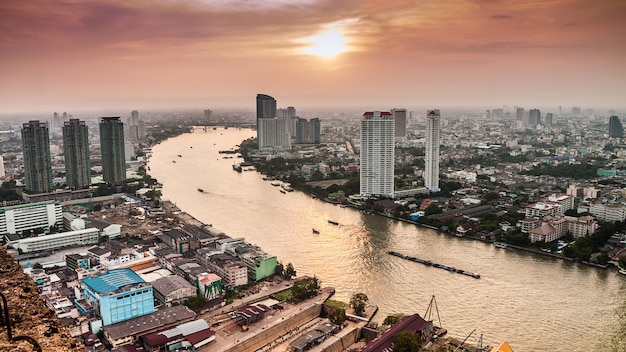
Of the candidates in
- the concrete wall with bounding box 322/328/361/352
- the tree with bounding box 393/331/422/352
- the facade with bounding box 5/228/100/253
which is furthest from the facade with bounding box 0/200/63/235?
the tree with bounding box 393/331/422/352

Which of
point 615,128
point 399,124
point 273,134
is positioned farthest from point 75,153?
point 615,128

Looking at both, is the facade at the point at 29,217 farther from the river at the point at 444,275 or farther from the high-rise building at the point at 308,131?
the high-rise building at the point at 308,131

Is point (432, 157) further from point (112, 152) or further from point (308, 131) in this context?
point (308, 131)

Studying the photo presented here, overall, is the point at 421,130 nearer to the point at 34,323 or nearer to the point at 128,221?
the point at 128,221

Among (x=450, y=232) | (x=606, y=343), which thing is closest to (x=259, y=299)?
(x=606, y=343)

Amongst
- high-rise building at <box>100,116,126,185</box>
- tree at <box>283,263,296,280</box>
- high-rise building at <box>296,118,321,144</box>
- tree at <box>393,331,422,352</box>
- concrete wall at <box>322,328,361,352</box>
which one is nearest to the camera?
tree at <box>393,331,422,352</box>

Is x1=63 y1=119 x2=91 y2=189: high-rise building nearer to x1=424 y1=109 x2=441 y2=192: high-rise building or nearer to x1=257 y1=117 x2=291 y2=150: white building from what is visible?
x1=257 y1=117 x2=291 y2=150: white building

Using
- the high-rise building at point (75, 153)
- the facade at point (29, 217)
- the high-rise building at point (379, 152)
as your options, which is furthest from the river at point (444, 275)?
the high-rise building at point (75, 153)
